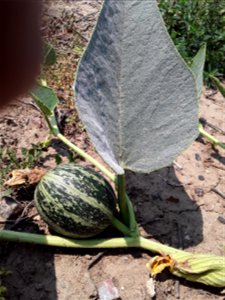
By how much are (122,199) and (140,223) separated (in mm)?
165

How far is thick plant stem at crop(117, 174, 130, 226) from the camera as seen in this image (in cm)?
163

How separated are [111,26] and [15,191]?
0.68 meters

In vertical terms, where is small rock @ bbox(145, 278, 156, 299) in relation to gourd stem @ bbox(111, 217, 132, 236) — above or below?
below

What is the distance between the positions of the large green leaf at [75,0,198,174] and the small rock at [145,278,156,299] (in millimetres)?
351

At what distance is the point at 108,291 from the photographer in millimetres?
1582

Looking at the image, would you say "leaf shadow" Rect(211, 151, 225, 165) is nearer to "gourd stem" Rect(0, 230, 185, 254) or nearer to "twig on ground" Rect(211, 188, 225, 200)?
"twig on ground" Rect(211, 188, 225, 200)

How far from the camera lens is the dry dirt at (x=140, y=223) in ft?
5.25

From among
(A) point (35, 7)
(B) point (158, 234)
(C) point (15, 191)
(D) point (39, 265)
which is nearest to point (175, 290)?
(B) point (158, 234)

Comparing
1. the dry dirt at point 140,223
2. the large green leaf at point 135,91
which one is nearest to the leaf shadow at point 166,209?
the dry dirt at point 140,223

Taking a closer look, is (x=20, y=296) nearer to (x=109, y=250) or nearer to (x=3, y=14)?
(x=109, y=250)

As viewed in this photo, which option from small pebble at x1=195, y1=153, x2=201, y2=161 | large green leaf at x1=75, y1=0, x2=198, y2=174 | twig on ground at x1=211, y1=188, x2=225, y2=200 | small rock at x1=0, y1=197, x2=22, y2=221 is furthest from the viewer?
small pebble at x1=195, y1=153, x2=201, y2=161

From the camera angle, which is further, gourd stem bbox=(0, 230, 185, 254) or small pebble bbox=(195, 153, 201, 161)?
small pebble bbox=(195, 153, 201, 161)

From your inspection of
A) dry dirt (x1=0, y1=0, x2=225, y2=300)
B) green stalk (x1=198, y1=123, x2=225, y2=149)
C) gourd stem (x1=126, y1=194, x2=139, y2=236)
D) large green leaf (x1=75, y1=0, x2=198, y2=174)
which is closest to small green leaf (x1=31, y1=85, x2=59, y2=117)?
large green leaf (x1=75, y1=0, x2=198, y2=174)

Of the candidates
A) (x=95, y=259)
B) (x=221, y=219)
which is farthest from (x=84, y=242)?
(x=221, y=219)
